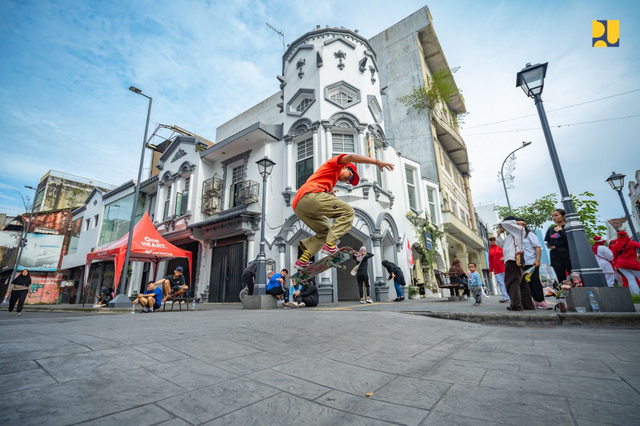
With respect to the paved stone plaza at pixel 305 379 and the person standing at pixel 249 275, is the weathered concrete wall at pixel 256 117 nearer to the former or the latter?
the person standing at pixel 249 275

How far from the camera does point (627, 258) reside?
721cm

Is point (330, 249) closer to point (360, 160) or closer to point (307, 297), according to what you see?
point (360, 160)

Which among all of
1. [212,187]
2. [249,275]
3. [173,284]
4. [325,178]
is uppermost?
[212,187]

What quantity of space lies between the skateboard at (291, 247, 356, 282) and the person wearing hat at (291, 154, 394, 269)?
0.43 meters

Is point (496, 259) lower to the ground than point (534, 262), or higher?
higher

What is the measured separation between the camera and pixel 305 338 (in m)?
2.93

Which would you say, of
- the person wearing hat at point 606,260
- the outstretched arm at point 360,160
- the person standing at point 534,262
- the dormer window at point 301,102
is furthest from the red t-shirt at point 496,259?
the dormer window at point 301,102

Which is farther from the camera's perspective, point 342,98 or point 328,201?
point 342,98

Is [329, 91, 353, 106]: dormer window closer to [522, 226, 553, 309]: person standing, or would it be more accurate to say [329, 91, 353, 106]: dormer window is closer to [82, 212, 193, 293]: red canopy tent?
[82, 212, 193, 293]: red canopy tent

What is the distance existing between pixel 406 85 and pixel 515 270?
20.3 meters

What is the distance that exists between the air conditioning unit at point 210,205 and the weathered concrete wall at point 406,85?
528 inches

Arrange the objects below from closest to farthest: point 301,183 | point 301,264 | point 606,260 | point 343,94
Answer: point 301,264 < point 606,260 < point 301,183 < point 343,94

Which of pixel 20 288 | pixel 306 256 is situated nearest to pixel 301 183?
pixel 306 256

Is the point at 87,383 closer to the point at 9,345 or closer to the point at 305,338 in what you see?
the point at 9,345
